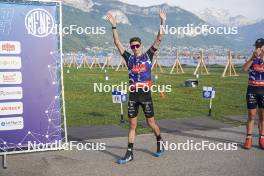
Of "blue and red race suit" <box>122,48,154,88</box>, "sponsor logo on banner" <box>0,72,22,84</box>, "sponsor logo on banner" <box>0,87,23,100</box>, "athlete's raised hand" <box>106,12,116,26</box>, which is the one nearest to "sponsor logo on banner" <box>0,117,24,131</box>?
"sponsor logo on banner" <box>0,87,23,100</box>

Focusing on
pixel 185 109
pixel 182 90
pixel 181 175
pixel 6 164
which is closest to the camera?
pixel 181 175

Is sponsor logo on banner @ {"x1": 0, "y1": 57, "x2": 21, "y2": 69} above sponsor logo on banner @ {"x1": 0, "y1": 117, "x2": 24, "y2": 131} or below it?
above

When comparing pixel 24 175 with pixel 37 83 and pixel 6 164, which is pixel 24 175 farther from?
pixel 37 83

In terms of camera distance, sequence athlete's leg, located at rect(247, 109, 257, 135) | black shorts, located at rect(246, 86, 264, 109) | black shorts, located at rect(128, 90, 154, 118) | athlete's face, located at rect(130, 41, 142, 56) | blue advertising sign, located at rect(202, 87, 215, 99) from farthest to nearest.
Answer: blue advertising sign, located at rect(202, 87, 215, 99) → athlete's leg, located at rect(247, 109, 257, 135) → black shorts, located at rect(246, 86, 264, 109) → black shorts, located at rect(128, 90, 154, 118) → athlete's face, located at rect(130, 41, 142, 56)

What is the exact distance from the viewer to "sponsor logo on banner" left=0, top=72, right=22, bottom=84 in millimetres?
7508

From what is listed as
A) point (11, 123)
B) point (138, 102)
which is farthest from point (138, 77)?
point (11, 123)

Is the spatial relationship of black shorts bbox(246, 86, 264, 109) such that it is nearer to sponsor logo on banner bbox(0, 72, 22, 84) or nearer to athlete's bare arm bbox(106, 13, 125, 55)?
athlete's bare arm bbox(106, 13, 125, 55)

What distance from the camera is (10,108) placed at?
7574 mm

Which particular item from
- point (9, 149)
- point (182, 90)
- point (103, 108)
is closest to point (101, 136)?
point (9, 149)

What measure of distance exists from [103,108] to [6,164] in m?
8.34

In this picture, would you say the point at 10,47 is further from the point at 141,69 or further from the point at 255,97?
the point at 255,97

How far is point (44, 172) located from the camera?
6633 millimetres

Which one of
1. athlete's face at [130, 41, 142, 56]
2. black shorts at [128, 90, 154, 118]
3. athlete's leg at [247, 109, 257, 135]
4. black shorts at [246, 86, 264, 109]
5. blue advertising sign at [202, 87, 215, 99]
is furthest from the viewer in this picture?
blue advertising sign at [202, 87, 215, 99]

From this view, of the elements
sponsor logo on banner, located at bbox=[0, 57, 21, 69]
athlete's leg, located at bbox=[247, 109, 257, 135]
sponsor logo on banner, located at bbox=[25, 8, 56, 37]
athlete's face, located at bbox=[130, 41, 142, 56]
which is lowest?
athlete's leg, located at bbox=[247, 109, 257, 135]
